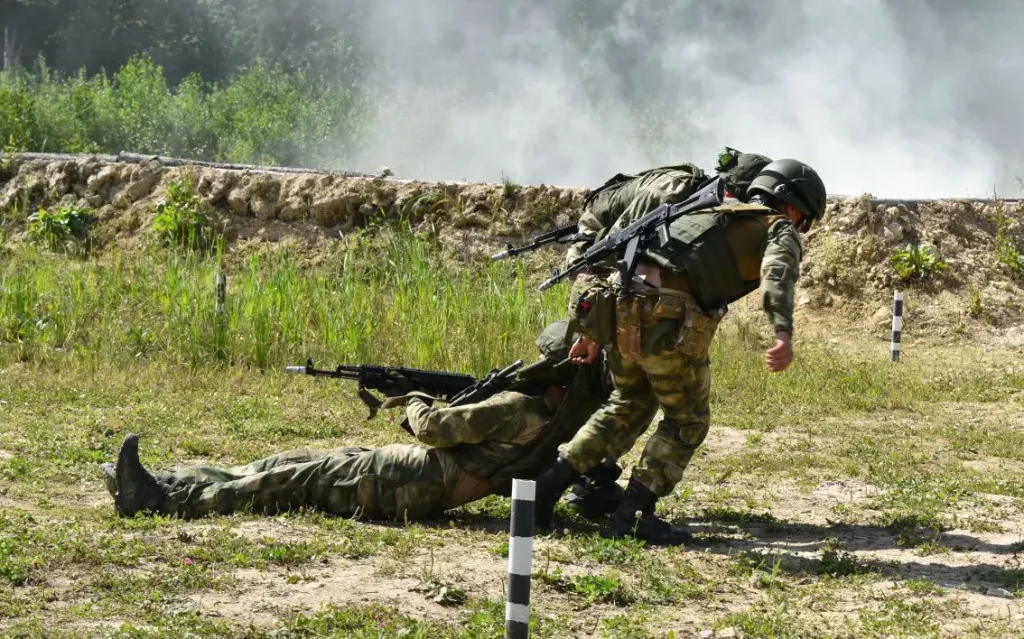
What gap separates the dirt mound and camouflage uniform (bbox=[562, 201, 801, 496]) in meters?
8.25

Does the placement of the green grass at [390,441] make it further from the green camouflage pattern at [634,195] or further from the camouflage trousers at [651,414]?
the green camouflage pattern at [634,195]

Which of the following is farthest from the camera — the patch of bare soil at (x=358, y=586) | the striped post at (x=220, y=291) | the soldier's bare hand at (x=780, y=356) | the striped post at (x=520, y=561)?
the striped post at (x=220, y=291)

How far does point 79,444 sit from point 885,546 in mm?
4691

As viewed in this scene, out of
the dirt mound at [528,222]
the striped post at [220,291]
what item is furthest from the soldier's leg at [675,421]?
the dirt mound at [528,222]

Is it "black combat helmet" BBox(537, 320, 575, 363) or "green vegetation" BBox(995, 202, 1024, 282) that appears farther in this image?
"green vegetation" BBox(995, 202, 1024, 282)

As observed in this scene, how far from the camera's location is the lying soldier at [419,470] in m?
6.46

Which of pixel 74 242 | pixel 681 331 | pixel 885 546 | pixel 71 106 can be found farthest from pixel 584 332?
pixel 71 106

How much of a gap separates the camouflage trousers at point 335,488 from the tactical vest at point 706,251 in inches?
59.1

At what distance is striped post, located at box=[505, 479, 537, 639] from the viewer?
4438 mm

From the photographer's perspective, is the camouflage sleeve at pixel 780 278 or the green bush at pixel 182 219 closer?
the camouflage sleeve at pixel 780 278

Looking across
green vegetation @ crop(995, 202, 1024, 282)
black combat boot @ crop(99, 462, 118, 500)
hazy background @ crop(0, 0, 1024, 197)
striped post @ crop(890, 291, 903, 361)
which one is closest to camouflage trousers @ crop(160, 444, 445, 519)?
black combat boot @ crop(99, 462, 118, 500)

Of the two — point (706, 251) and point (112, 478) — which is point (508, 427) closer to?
point (706, 251)

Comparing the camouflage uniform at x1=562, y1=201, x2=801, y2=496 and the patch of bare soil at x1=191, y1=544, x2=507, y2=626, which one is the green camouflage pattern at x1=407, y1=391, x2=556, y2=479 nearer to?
the camouflage uniform at x1=562, y1=201, x2=801, y2=496

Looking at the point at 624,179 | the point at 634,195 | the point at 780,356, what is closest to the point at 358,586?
the point at 780,356
